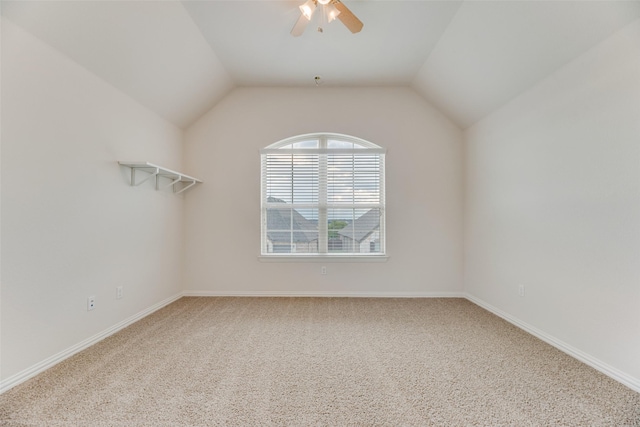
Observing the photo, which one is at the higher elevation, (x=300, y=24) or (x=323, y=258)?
(x=300, y=24)

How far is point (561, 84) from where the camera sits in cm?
207

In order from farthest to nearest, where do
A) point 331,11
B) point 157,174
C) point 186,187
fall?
point 186,187 → point 157,174 → point 331,11

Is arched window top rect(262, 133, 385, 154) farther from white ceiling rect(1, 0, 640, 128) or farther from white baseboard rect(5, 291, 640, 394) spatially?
white baseboard rect(5, 291, 640, 394)

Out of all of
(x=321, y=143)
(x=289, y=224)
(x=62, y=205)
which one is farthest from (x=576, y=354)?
(x=62, y=205)

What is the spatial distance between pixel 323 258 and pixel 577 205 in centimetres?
Result: 258

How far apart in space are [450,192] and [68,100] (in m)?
4.09

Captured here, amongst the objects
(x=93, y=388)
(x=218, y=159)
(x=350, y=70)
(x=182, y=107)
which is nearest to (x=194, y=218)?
(x=218, y=159)

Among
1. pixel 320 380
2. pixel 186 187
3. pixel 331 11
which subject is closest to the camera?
pixel 320 380

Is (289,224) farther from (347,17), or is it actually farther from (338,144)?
(347,17)

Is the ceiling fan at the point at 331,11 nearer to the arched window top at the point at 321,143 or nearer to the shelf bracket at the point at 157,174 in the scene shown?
the arched window top at the point at 321,143

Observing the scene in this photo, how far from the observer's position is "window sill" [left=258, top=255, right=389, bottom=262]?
345cm

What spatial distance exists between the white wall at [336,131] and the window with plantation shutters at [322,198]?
0.15 m

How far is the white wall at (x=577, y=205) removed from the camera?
164cm

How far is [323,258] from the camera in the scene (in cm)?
347
